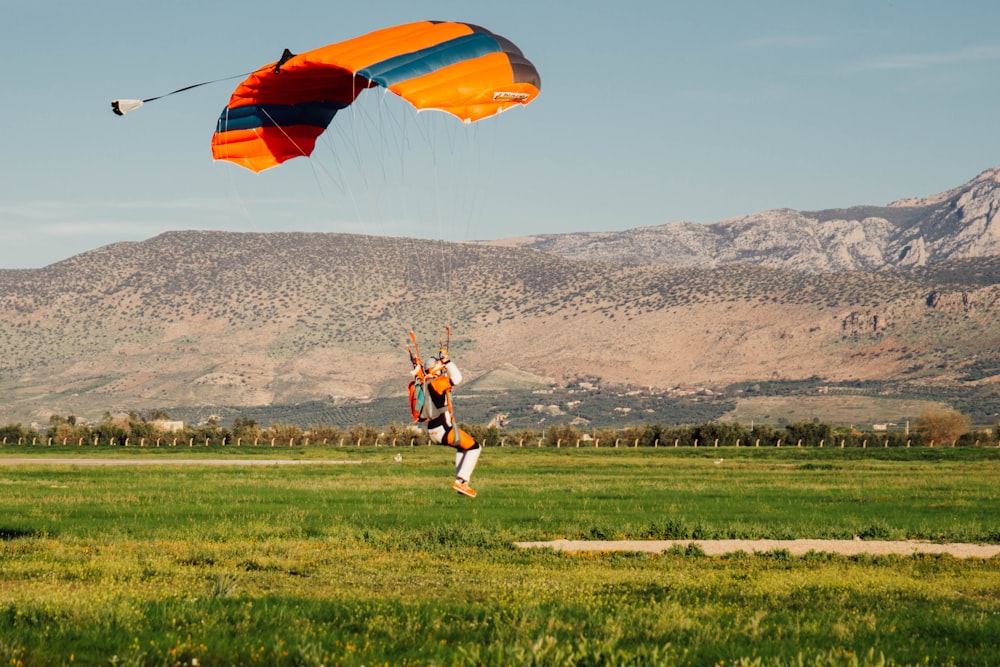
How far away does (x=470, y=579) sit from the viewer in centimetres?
1767

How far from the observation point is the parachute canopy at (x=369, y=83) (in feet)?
70.2

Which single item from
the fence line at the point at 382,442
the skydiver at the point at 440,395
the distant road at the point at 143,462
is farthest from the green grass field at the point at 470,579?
the fence line at the point at 382,442

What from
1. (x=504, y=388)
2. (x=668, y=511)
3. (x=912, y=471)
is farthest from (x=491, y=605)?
(x=504, y=388)

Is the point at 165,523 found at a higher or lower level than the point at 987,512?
higher

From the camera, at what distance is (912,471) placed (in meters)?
55.6

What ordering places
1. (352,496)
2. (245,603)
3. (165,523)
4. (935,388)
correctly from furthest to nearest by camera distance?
(935,388), (352,496), (165,523), (245,603)

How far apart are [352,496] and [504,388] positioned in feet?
463

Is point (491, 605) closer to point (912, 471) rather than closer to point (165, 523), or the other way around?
point (165, 523)

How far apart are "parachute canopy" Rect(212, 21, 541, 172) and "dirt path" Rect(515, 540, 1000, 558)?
866cm

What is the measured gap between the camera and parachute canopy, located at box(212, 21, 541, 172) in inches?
842

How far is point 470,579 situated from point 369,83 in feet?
33.3

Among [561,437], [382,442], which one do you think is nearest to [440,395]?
[382,442]

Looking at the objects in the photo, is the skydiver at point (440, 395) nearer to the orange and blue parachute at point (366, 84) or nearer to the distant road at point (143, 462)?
the orange and blue parachute at point (366, 84)

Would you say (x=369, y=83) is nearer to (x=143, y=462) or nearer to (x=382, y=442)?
(x=143, y=462)
